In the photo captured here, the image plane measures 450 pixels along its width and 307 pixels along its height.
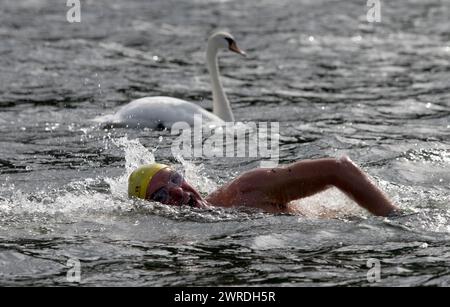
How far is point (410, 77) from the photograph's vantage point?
17047 mm

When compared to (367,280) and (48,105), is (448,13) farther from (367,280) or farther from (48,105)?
(367,280)

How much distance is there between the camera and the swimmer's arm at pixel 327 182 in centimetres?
820

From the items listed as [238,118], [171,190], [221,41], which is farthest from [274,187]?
[221,41]

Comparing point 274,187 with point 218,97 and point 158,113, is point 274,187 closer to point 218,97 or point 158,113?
point 158,113

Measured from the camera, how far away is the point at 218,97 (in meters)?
13.8

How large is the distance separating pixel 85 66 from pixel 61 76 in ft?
2.70

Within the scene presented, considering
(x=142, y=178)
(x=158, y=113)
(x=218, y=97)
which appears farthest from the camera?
(x=218, y=97)

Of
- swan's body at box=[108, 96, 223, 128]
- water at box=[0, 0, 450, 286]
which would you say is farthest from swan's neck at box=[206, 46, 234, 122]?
swan's body at box=[108, 96, 223, 128]

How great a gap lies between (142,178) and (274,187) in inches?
40.3

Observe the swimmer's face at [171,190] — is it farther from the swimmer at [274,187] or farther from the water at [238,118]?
the water at [238,118]

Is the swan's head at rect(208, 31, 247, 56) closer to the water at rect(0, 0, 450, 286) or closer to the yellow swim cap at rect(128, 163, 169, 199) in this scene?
the water at rect(0, 0, 450, 286)

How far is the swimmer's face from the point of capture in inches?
332

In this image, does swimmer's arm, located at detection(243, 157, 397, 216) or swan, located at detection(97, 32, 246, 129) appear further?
swan, located at detection(97, 32, 246, 129)
